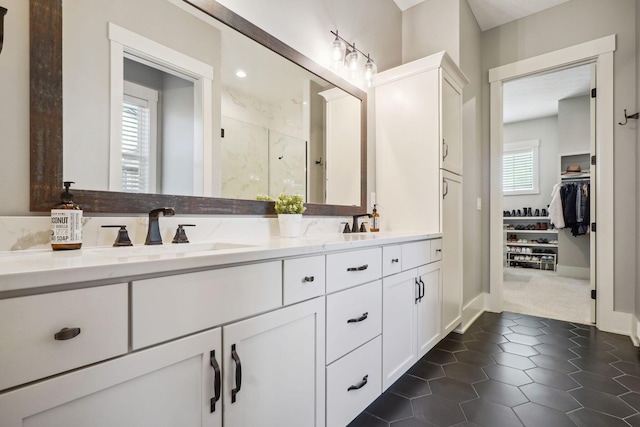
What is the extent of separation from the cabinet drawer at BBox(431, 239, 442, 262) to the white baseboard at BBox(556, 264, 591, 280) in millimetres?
4453

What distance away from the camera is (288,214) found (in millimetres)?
1705

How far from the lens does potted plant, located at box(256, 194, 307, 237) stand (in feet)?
5.57

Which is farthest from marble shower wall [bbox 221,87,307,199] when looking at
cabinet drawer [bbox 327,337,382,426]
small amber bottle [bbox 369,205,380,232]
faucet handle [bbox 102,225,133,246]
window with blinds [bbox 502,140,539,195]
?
window with blinds [bbox 502,140,539,195]

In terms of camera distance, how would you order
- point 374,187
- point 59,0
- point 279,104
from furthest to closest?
point 374,187 → point 279,104 → point 59,0

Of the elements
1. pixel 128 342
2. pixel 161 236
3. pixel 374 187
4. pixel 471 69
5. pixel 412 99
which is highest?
pixel 471 69

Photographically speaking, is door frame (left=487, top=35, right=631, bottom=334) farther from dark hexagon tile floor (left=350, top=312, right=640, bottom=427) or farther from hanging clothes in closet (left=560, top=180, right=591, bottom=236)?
hanging clothes in closet (left=560, top=180, right=591, bottom=236)

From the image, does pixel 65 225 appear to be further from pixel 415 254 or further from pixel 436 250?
pixel 436 250

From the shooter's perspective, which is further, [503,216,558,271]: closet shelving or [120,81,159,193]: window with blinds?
[503,216,558,271]: closet shelving

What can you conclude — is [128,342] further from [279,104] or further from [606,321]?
[606,321]

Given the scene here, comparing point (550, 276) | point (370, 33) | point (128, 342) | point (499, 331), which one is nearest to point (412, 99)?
point (370, 33)

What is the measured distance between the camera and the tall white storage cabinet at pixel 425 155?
2400 mm

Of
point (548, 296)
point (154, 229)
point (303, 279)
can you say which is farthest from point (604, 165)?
point (154, 229)

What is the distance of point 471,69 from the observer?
3.21 m

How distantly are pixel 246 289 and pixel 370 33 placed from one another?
2.53 metres
